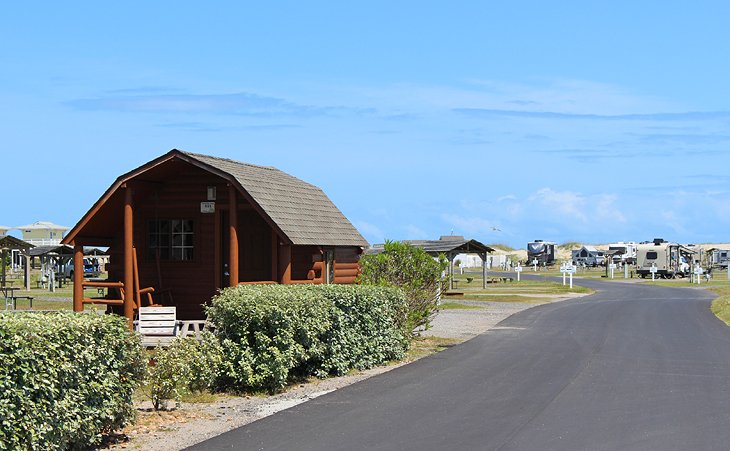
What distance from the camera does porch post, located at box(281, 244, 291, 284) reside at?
18.8 m

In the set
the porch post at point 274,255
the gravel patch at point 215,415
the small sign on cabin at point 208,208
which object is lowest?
the gravel patch at point 215,415

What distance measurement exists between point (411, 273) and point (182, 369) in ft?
30.0

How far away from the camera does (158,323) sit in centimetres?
1784

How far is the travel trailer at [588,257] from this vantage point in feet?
363

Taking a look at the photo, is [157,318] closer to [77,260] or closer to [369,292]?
[77,260]

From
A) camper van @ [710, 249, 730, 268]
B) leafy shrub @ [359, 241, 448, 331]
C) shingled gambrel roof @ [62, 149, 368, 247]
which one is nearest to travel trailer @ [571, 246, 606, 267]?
camper van @ [710, 249, 730, 268]

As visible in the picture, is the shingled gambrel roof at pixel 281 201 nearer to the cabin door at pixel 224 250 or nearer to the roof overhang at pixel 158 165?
the roof overhang at pixel 158 165

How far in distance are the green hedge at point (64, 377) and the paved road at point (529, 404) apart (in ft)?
3.61

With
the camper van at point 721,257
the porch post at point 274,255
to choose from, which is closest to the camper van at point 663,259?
the camper van at point 721,257

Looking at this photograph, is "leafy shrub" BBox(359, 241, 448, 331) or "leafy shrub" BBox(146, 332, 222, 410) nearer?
"leafy shrub" BBox(146, 332, 222, 410)

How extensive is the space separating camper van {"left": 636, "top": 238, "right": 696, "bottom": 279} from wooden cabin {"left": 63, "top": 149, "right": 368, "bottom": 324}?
5924 centimetres

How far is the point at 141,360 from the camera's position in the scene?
998 centimetres

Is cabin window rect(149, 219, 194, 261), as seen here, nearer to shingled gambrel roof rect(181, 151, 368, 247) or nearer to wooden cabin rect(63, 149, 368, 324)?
wooden cabin rect(63, 149, 368, 324)

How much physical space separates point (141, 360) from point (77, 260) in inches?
402
